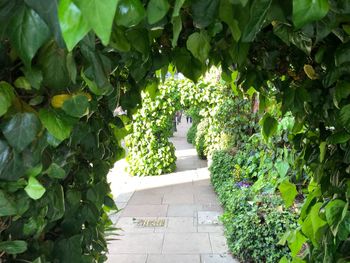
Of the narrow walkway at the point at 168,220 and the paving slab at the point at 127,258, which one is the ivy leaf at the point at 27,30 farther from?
the paving slab at the point at 127,258

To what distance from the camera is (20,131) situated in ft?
2.84

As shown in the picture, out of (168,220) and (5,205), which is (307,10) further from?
(168,220)

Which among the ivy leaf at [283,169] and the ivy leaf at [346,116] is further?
the ivy leaf at [283,169]

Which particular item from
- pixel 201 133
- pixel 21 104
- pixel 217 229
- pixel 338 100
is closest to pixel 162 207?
pixel 217 229

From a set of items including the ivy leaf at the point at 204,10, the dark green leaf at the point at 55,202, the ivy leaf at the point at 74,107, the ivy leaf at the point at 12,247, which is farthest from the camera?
the dark green leaf at the point at 55,202

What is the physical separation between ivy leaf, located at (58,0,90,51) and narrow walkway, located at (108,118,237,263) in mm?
3668

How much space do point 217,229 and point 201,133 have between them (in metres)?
5.71

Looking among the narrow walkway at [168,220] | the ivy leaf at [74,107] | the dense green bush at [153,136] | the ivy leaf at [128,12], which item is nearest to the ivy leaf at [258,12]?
the ivy leaf at [128,12]

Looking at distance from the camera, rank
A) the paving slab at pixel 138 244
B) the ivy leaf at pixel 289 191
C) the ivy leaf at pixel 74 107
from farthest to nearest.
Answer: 1. the paving slab at pixel 138 244
2. the ivy leaf at pixel 289 191
3. the ivy leaf at pixel 74 107

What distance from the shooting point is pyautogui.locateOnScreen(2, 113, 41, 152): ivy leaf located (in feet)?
2.83

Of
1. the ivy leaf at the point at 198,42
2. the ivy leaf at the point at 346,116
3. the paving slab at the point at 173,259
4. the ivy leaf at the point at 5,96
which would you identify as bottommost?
the paving slab at the point at 173,259

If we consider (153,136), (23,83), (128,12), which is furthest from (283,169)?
(153,136)

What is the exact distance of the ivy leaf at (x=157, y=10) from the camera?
756 millimetres

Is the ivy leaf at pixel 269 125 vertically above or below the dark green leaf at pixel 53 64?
below
